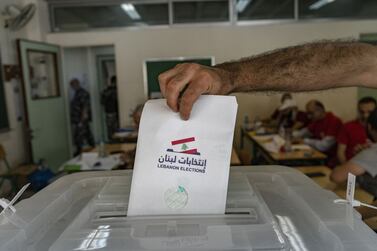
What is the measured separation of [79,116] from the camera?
6492mm

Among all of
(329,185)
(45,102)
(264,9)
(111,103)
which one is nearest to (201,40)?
(264,9)

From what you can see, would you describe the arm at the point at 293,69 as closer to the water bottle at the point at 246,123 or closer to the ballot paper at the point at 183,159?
the ballot paper at the point at 183,159

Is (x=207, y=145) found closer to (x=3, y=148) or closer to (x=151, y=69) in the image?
(x=3, y=148)

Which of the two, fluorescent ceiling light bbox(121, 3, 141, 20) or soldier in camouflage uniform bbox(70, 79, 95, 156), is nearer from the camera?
fluorescent ceiling light bbox(121, 3, 141, 20)

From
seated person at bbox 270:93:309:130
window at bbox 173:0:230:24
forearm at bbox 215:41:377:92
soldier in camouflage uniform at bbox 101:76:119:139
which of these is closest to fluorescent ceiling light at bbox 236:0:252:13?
window at bbox 173:0:230:24

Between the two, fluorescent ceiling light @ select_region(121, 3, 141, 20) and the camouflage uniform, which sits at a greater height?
fluorescent ceiling light @ select_region(121, 3, 141, 20)

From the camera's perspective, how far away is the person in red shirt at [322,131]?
3.75 m

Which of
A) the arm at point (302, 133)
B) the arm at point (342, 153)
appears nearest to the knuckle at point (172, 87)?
the arm at point (342, 153)

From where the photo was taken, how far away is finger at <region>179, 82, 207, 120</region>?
0.58 meters

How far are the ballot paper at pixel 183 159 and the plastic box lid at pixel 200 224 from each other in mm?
33

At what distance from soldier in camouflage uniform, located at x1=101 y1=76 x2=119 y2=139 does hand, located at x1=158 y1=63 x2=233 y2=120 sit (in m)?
6.15

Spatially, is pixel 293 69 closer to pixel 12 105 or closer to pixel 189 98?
pixel 189 98

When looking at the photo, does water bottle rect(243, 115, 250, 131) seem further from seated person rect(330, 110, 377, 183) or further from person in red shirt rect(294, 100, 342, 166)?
seated person rect(330, 110, 377, 183)

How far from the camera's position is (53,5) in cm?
540
